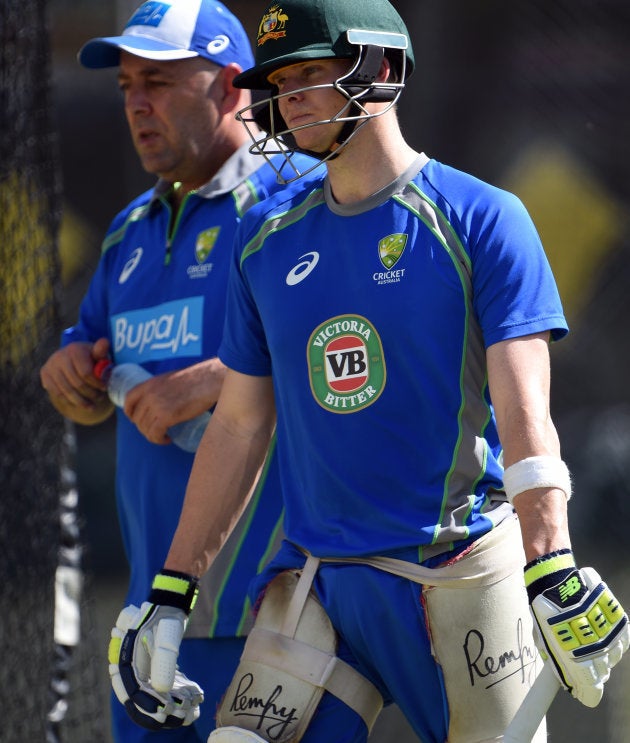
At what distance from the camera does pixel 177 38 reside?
395 centimetres

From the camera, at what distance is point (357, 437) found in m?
2.85

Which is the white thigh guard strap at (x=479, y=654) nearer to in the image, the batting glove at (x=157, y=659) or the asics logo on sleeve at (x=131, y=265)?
the batting glove at (x=157, y=659)

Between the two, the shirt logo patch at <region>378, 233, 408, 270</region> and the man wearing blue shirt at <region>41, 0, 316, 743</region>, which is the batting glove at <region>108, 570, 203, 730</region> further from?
the shirt logo patch at <region>378, 233, 408, 270</region>

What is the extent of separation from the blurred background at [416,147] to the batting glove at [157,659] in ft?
5.49

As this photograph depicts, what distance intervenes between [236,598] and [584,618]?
1.42 m

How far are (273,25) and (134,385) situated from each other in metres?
1.17

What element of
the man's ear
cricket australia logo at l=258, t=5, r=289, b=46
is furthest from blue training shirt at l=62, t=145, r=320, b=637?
cricket australia logo at l=258, t=5, r=289, b=46

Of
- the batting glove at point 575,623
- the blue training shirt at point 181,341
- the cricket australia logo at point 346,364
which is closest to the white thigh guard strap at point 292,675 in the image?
the cricket australia logo at point 346,364

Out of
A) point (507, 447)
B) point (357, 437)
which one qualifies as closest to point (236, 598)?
point (357, 437)

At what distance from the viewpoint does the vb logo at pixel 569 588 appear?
2.44 metres

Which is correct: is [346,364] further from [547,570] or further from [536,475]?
[547,570]

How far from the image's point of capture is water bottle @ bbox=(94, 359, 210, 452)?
3.71m

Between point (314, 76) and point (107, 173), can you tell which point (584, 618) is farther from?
point (107, 173)

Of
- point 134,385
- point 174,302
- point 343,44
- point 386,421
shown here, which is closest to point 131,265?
point 174,302
